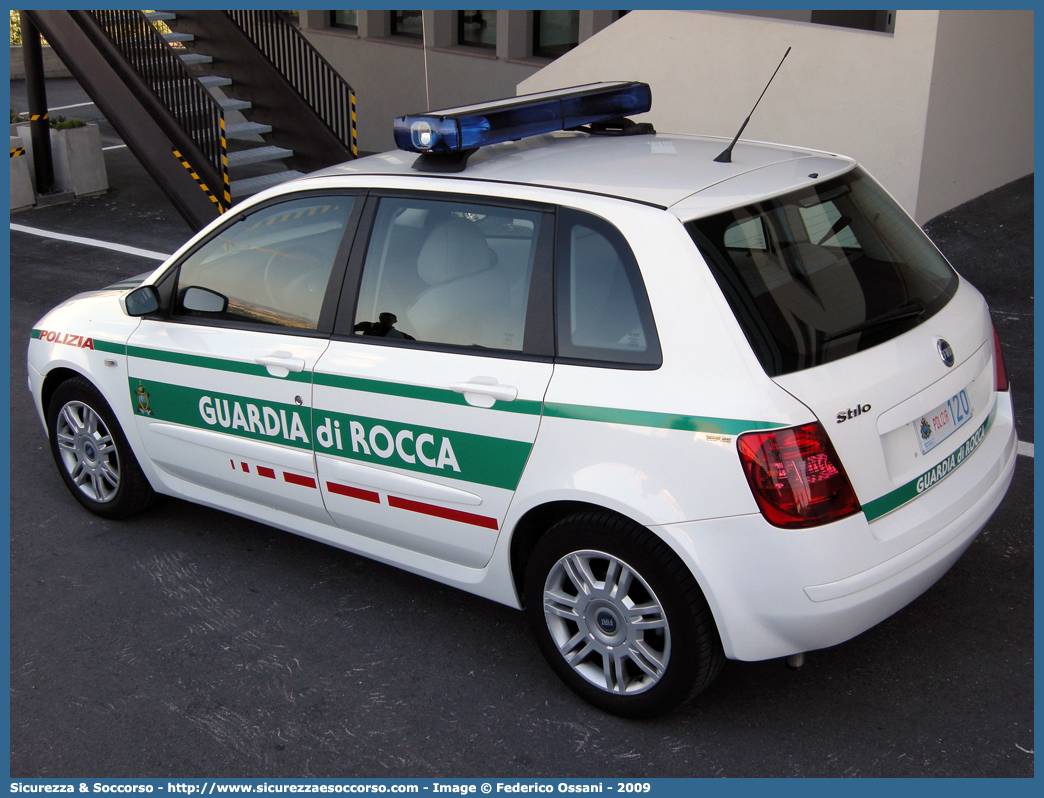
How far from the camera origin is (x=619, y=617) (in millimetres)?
3266

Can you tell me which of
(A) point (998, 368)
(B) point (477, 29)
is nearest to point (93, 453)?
(A) point (998, 368)

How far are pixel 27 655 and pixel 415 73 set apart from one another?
36.4ft

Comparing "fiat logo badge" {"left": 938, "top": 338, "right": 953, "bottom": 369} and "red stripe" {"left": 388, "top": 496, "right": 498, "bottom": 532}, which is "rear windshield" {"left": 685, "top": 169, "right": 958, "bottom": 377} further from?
"red stripe" {"left": 388, "top": 496, "right": 498, "bottom": 532}

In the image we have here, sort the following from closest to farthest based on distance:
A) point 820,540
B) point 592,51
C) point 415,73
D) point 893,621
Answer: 1. point 820,540
2. point 893,621
3. point 592,51
4. point 415,73

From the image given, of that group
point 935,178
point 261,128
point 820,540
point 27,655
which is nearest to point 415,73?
point 261,128

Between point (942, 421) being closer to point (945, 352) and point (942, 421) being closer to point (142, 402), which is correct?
point (945, 352)

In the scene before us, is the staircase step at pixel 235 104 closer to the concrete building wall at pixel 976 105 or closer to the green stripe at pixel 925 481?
the concrete building wall at pixel 976 105

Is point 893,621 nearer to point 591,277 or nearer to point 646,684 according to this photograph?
point 646,684

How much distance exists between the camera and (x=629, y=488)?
3066 mm

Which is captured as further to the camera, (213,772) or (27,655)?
(27,655)

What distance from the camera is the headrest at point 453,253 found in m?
3.55

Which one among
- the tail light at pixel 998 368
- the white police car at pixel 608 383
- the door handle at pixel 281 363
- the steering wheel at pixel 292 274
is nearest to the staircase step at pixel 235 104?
the white police car at pixel 608 383

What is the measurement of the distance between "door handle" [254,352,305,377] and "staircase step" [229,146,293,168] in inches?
291

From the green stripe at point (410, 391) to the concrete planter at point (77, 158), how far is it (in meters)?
9.50
